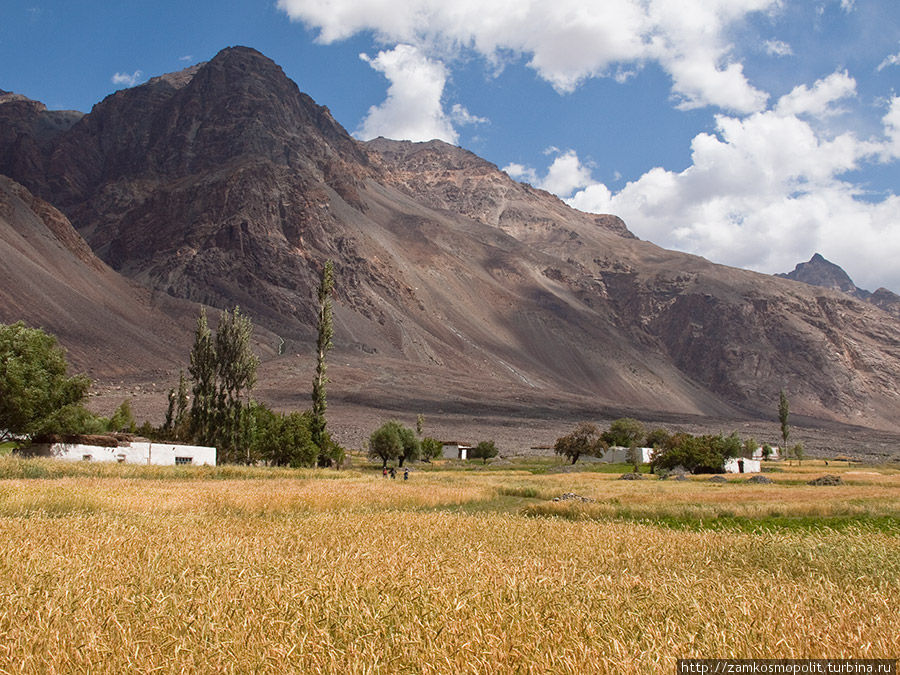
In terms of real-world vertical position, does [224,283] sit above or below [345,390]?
above

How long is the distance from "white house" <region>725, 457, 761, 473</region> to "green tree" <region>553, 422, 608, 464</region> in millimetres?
16694

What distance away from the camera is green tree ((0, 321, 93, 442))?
130 ft

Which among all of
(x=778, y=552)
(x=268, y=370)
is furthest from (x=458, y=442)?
(x=778, y=552)

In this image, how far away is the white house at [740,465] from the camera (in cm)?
7388

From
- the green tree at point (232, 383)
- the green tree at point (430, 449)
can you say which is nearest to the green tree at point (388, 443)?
the green tree at point (430, 449)

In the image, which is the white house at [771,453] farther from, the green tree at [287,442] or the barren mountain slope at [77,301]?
the barren mountain slope at [77,301]

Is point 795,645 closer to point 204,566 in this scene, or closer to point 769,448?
point 204,566

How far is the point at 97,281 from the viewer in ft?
514

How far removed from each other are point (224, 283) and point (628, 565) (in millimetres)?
188873

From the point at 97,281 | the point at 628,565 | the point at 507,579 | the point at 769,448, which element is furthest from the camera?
the point at 97,281

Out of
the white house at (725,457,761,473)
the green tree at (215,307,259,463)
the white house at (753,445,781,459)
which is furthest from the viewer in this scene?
the white house at (753,445,781,459)

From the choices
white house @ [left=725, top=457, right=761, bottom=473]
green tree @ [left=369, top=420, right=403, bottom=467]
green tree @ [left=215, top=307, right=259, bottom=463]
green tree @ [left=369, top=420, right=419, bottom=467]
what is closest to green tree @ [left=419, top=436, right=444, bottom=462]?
green tree @ [left=369, top=420, right=419, bottom=467]

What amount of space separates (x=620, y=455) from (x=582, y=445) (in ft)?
20.4

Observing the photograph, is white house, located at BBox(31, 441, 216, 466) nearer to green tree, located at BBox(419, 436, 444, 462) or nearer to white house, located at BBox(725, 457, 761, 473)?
green tree, located at BBox(419, 436, 444, 462)
